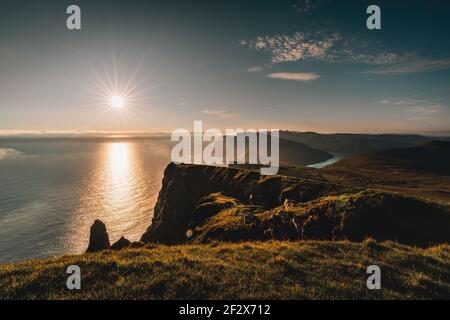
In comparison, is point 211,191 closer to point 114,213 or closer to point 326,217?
point 326,217

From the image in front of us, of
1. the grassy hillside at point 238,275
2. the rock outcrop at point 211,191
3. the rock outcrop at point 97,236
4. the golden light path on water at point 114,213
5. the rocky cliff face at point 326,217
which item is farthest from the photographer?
the golden light path on water at point 114,213

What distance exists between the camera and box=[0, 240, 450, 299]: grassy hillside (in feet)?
30.5

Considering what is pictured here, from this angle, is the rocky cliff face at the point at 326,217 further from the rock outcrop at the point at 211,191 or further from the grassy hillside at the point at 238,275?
the grassy hillside at the point at 238,275

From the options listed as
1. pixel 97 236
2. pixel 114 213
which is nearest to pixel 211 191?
pixel 97 236

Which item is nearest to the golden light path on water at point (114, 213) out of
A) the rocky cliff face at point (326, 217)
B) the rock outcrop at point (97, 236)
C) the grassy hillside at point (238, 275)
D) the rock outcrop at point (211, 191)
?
the rock outcrop at point (211, 191)

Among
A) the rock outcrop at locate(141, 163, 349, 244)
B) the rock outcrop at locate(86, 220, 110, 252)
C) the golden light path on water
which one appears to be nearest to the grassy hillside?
the rock outcrop at locate(86, 220, 110, 252)

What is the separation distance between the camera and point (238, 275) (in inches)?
422

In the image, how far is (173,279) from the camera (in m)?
10.2

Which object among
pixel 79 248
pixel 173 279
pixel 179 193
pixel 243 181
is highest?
pixel 173 279

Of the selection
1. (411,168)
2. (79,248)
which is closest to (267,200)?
(79,248)

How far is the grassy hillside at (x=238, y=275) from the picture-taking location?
9.30 meters

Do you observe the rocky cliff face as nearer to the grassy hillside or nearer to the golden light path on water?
the grassy hillside
